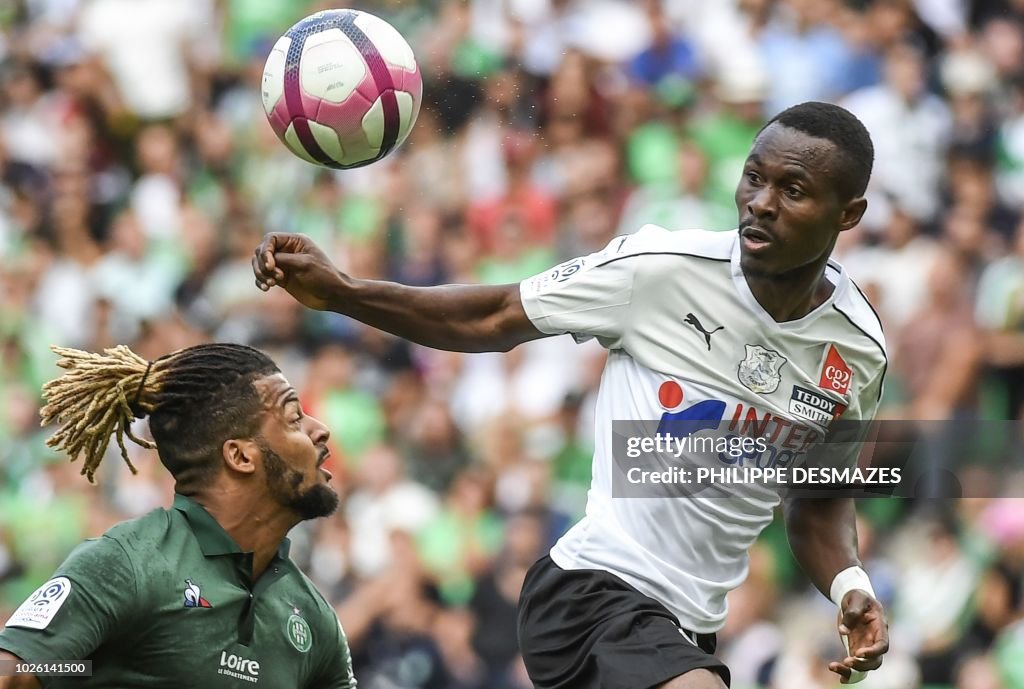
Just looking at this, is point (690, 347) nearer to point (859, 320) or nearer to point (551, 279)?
point (551, 279)

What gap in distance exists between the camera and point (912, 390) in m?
8.73

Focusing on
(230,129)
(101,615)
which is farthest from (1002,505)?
(230,129)

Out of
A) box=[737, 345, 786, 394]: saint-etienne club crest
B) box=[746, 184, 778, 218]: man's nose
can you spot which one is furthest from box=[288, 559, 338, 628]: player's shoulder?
box=[746, 184, 778, 218]: man's nose

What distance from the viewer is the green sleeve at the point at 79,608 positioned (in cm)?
427

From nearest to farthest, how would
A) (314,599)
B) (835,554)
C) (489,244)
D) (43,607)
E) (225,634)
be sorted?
(43,607) → (225,634) → (314,599) → (835,554) → (489,244)

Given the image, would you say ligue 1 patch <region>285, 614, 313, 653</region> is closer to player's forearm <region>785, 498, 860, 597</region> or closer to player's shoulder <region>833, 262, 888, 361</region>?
player's forearm <region>785, 498, 860, 597</region>

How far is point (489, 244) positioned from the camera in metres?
10.7

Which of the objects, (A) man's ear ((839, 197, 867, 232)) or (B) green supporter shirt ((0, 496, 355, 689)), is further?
(A) man's ear ((839, 197, 867, 232))

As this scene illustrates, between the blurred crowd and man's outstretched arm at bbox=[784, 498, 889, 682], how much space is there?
3073 millimetres

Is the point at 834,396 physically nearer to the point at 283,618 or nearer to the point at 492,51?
the point at 283,618

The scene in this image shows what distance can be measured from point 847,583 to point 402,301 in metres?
1.70

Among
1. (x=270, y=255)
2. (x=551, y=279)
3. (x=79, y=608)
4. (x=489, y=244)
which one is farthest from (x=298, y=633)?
(x=489, y=244)

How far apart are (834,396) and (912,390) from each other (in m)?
3.79

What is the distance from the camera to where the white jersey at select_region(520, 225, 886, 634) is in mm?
4910
